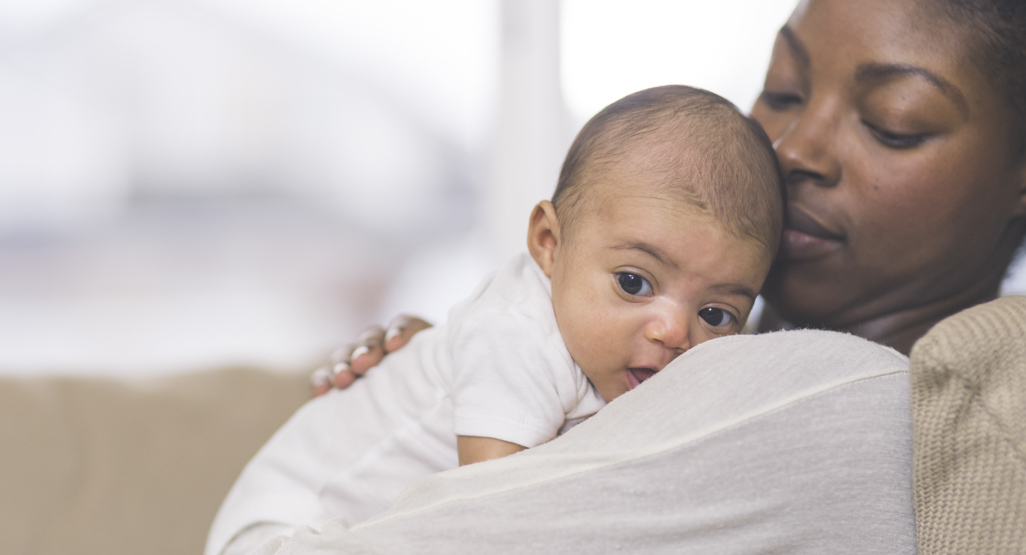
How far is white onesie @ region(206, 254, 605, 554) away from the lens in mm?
1105

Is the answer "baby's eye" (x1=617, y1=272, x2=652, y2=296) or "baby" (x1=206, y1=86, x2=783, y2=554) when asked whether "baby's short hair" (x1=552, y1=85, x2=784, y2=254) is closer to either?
"baby" (x1=206, y1=86, x2=783, y2=554)

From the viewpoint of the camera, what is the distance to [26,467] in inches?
63.7

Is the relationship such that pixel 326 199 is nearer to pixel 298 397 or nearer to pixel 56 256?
pixel 56 256

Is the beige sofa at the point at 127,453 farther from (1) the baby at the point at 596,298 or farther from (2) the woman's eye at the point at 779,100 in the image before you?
(2) the woman's eye at the point at 779,100

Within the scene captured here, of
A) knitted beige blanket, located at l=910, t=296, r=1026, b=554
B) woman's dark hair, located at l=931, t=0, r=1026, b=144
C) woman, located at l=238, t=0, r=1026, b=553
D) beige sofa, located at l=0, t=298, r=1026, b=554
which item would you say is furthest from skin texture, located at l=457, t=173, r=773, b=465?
beige sofa, located at l=0, t=298, r=1026, b=554

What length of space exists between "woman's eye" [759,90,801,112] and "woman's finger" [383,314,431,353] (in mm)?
822

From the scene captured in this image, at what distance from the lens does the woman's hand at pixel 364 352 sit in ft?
5.03

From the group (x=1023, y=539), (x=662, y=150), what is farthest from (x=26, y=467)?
(x=1023, y=539)

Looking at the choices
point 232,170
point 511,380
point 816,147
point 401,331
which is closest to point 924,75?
point 816,147

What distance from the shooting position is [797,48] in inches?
54.1

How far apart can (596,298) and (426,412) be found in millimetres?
337

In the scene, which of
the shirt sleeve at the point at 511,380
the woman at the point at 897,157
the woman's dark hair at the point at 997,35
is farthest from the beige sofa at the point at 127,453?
the woman's dark hair at the point at 997,35

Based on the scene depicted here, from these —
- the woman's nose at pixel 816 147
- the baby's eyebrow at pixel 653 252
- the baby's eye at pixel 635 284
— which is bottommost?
the baby's eye at pixel 635 284

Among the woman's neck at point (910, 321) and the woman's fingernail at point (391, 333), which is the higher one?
the woman's neck at point (910, 321)
